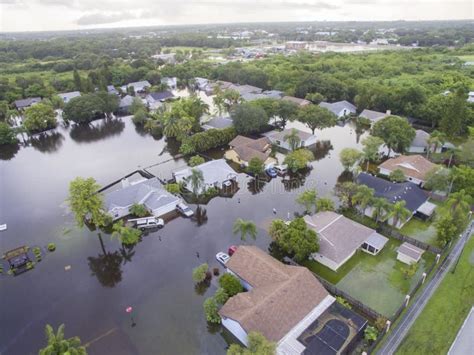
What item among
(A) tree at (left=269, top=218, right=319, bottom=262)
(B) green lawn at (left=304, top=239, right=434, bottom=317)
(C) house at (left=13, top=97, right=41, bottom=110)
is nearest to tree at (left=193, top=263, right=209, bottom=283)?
(A) tree at (left=269, top=218, right=319, bottom=262)

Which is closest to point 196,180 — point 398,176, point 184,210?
point 184,210

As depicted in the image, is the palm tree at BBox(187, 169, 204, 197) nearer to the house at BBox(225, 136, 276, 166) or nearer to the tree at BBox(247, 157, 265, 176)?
the tree at BBox(247, 157, 265, 176)

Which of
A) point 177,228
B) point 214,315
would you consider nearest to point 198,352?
point 214,315

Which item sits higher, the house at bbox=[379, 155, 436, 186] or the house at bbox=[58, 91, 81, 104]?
the house at bbox=[58, 91, 81, 104]

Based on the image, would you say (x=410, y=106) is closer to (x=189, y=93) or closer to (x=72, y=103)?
(x=189, y=93)

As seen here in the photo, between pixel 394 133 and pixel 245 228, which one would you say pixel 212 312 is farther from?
pixel 394 133

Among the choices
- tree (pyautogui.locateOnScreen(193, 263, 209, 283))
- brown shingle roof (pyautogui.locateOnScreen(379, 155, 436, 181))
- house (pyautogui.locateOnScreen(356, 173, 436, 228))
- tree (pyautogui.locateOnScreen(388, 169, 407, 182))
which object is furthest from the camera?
brown shingle roof (pyautogui.locateOnScreen(379, 155, 436, 181))

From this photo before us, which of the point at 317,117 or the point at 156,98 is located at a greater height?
the point at 317,117
